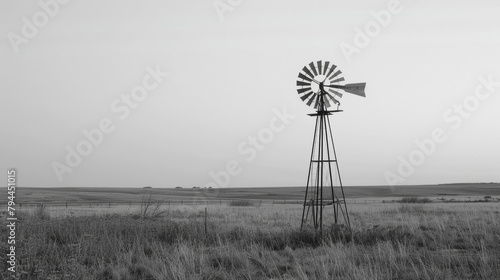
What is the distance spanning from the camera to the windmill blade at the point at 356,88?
55.1 ft

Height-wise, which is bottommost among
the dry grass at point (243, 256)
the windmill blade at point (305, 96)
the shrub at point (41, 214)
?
the dry grass at point (243, 256)

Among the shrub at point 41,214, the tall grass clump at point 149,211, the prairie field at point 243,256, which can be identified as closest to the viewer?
the prairie field at point 243,256

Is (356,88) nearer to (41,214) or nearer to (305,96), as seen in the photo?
(305,96)

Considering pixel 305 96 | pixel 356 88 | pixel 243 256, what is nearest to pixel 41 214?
pixel 305 96

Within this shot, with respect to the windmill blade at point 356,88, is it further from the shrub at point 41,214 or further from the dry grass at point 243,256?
the shrub at point 41,214

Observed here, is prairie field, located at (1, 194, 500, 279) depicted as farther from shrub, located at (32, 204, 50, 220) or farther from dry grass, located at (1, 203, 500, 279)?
shrub, located at (32, 204, 50, 220)

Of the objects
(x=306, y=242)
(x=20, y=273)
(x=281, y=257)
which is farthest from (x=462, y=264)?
(x=20, y=273)

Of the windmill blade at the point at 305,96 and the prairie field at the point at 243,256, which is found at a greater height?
the windmill blade at the point at 305,96

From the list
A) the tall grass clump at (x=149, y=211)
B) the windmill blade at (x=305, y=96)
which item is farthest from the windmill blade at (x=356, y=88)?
the tall grass clump at (x=149, y=211)

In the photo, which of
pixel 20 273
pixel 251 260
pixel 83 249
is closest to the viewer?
pixel 20 273

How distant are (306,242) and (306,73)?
677 centimetres

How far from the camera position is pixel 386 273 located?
884 centimetres

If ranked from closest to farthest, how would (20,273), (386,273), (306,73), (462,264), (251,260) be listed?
(20,273) → (386,273) → (462,264) → (251,260) → (306,73)

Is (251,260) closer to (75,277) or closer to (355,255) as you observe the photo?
(355,255)
